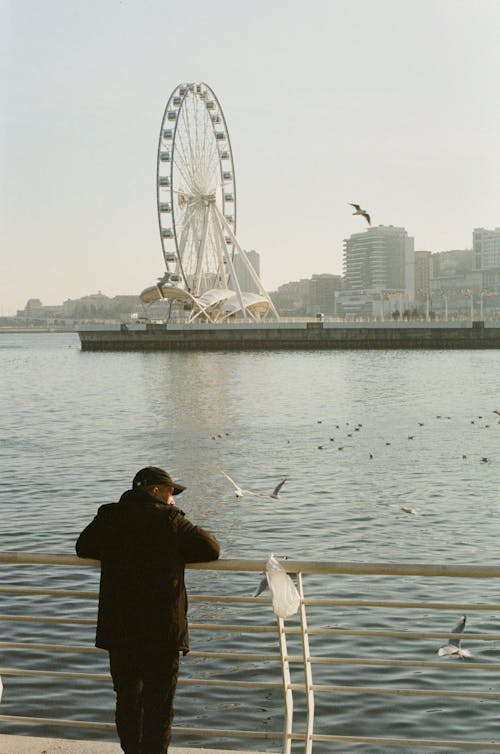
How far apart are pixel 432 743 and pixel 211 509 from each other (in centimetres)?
1439

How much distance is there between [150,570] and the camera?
13.1 feet

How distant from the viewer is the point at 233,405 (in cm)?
4419

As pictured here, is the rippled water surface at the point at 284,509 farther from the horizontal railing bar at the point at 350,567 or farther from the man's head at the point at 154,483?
the man's head at the point at 154,483

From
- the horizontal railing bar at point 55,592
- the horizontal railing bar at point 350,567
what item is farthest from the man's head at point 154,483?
the horizontal railing bar at point 55,592

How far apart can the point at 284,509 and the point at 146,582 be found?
14.5 metres

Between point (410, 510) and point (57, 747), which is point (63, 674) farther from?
point (410, 510)

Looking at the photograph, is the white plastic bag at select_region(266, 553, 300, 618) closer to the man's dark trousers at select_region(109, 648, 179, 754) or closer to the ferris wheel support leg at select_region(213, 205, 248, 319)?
the man's dark trousers at select_region(109, 648, 179, 754)

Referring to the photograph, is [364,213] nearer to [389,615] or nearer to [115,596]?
[389,615]

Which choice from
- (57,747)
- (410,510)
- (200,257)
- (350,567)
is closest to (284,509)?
(410,510)

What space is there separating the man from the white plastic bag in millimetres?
238

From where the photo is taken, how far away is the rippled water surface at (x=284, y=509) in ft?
28.8

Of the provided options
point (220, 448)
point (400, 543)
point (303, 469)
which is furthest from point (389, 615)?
point (220, 448)

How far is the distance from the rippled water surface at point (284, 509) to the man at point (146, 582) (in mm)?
1181

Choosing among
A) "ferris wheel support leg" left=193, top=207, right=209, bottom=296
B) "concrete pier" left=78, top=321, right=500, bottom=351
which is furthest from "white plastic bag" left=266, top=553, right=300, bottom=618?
"concrete pier" left=78, top=321, right=500, bottom=351
